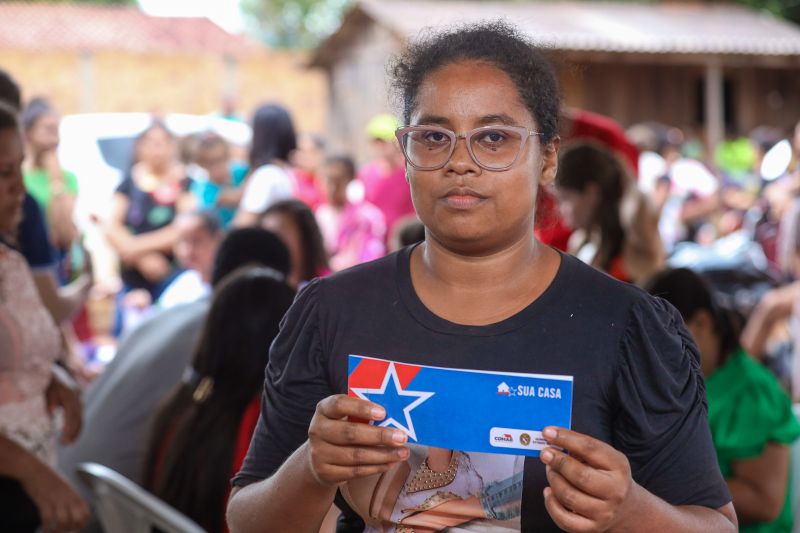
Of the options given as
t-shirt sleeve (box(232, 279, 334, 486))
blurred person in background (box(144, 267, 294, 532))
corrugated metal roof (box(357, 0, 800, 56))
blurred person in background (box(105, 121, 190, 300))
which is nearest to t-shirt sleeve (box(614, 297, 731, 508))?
t-shirt sleeve (box(232, 279, 334, 486))

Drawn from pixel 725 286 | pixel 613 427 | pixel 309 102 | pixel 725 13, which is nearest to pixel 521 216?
pixel 613 427

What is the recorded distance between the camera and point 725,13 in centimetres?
2191

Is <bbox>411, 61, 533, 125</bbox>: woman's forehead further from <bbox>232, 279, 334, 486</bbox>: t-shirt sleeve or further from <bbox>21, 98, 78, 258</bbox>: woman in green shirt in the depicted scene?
<bbox>21, 98, 78, 258</bbox>: woman in green shirt

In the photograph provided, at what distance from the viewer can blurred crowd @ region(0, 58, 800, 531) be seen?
2830mm

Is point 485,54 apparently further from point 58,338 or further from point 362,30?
point 362,30

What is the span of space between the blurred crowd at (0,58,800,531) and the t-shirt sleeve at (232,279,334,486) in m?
0.39

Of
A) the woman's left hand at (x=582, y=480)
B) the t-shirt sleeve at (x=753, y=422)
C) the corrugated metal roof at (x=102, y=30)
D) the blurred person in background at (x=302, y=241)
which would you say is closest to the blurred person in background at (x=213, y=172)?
the blurred person in background at (x=302, y=241)

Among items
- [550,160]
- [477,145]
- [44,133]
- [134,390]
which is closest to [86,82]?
[44,133]

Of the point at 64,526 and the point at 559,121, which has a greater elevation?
the point at 559,121

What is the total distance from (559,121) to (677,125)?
64.6ft

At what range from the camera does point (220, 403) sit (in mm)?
2842

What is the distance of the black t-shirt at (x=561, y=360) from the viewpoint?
1.58 m

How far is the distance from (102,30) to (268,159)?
24537mm

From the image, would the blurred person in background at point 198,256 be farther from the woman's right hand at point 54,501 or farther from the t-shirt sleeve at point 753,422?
the t-shirt sleeve at point 753,422
